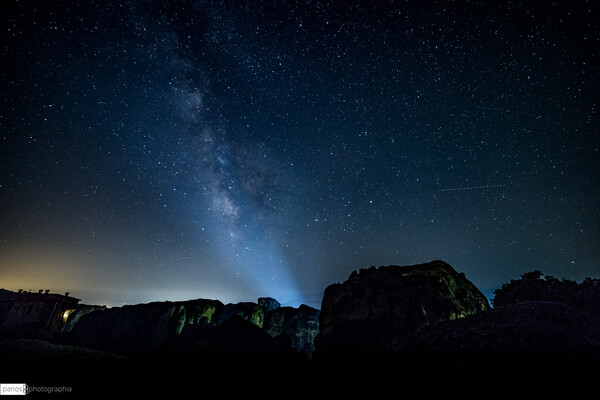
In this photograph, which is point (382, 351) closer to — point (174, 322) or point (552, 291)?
point (552, 291)

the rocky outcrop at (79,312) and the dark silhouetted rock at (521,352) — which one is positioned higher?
the dark silhouetted rock at (521,352)

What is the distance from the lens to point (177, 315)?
74875mm

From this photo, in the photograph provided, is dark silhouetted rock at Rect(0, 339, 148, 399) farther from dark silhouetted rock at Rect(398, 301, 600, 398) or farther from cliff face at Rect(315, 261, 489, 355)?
cliff face at Rect(315, 261, 489, 355)

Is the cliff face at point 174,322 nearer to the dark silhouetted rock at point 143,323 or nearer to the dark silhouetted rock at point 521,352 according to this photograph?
the dark silhouetted rock at point 143,323

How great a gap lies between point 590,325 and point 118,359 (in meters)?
43.0

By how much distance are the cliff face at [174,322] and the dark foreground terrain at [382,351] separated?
2.04 ft

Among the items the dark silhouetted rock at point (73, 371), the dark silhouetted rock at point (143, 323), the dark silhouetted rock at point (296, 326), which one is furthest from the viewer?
the dark silhouetted rock at point (296, 326)

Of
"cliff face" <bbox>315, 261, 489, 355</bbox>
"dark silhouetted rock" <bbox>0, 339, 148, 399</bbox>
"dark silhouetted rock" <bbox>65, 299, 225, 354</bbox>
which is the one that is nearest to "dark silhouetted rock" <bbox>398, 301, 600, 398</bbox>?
"cliff face" <bbox>315, 261, 489, 355</bbox>

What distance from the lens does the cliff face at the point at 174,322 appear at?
70.6 metres

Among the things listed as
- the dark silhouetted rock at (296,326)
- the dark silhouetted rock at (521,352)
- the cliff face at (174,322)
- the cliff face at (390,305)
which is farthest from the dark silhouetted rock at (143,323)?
the dark silhouetted rock at (521,352)

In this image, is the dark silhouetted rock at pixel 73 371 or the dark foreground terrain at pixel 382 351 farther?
the dark silhouetted rock at pixel 73 371

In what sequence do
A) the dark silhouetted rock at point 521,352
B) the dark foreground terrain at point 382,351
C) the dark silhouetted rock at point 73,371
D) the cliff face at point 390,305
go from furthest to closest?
Result: 1. the cliff face at point 390,305
2. the dark silhouetted rock at point 73,371
3. the dark foreground terrain at point 382,351
4. the dark silhouetted rock at point 521,352

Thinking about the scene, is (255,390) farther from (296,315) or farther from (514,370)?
(296,315)

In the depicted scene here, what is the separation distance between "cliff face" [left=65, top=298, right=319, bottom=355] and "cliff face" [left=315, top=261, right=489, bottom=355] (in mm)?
32273
